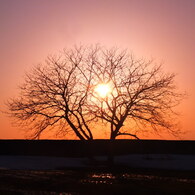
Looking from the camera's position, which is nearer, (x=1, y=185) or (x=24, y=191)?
(x=24, y=191)

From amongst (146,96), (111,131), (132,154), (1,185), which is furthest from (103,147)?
(1,185)

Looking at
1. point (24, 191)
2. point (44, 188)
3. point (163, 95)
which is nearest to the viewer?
point (24, 191)

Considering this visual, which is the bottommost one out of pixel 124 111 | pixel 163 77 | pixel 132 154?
pixel 132 154

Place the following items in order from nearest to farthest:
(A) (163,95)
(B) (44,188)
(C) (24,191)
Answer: (C) (24,191) → (B) (44,188) → (A) (163,95)

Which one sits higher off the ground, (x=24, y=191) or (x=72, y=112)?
(x=72, y=112)

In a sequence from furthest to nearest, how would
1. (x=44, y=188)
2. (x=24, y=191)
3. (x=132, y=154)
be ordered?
(x=132, y=154), (x=44, y=188), (x=24, y=191)

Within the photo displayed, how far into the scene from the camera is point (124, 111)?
100 feet

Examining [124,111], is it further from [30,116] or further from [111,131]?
[30,116]

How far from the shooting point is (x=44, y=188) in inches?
621

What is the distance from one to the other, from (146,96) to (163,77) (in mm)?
2031

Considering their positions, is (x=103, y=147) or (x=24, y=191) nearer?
(x=24, y=191)

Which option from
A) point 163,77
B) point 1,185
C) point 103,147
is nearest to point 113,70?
point 163,77

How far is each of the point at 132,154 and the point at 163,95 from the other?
1046cm

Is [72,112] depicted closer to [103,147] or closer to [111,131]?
[111,131]
